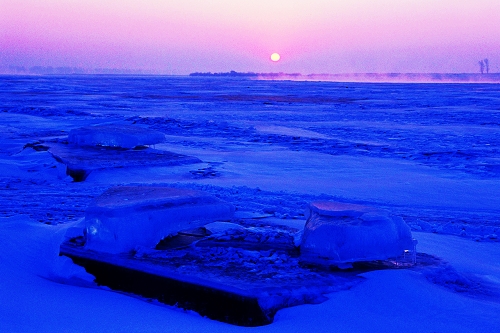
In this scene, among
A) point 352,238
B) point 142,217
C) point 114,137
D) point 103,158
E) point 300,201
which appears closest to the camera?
point 352,238

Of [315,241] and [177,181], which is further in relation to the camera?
[177,181]

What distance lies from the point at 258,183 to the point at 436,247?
2991 mm

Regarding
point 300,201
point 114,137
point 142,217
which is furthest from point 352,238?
point 114,137

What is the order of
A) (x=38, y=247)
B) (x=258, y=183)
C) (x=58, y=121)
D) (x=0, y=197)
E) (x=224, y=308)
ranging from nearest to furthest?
1. (x=224, y=308)
2. (x=38, y=247)
3. (x=0, y=197)
4. (x=258, y=183)
5. (x=58, y=121)

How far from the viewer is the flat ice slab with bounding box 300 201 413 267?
3680 millimetres

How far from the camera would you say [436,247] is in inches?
178

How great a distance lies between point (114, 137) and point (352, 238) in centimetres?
637

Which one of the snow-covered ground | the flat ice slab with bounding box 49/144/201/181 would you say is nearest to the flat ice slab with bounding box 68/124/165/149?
the flat ice slab with bounding box 49/144/201/181

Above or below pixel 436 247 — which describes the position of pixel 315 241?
above

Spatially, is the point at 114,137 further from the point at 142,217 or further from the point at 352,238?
the point at 352,238

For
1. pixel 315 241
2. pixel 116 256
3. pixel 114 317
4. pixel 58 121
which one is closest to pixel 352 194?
pixel 315 241

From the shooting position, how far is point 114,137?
931 centimetres

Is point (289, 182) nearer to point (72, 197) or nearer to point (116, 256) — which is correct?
point (72, 197)

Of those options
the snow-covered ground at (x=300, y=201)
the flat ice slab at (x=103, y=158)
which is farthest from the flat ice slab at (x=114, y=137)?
the snow-covered ground at (x=300, y=201)
